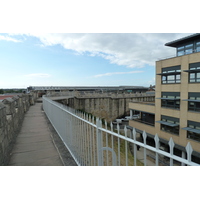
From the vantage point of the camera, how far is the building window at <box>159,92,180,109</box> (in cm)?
1567

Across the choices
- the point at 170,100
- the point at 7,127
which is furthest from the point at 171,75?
the point at 7,127

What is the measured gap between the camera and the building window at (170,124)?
15.9 meters

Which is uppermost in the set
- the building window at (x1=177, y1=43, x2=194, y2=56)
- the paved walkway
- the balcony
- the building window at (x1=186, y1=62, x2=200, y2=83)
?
the building window at (x1=177, y1=43, x2=194, y2=56)

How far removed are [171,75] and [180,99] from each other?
9.50 ft

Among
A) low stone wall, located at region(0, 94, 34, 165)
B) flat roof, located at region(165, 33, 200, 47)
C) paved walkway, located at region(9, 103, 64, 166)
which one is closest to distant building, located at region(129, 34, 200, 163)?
flat roof, located at region(165, 33, 200, 47)

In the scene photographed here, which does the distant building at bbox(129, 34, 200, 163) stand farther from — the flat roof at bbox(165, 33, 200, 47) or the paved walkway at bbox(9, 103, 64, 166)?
the paved walkway at bbox(9, 103, 64, 166)

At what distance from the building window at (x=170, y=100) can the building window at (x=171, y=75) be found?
4.50ft

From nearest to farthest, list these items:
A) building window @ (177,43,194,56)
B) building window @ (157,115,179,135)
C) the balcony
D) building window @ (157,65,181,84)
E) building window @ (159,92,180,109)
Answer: building window @ (157,65,181,84) → building window @ (159,92,180,109) → building window @ (157,115,179,135) → building window @ (177,43,194,56) → the balcony

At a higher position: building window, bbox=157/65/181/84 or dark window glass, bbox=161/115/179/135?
building window, bbox=157/65/181/84

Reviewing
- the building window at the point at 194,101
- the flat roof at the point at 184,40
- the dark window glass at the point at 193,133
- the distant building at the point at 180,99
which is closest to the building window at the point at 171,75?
the distant building at the point at 180,99

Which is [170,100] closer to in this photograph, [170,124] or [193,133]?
[170,124]

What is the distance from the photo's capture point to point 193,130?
13.9 metres

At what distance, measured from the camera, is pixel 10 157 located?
3879 mm

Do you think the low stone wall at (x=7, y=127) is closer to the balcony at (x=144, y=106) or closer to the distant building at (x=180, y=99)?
the distant building at (x=180, y=99)
